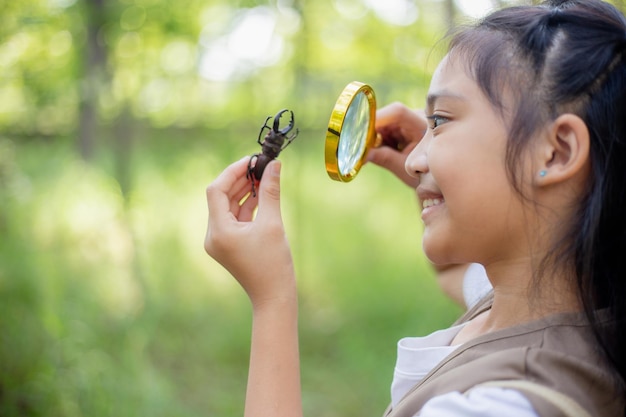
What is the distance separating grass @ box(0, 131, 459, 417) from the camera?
2.97m

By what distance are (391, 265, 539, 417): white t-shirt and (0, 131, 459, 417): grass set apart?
1.93 meters

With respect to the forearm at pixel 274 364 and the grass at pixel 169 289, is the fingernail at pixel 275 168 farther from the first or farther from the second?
the grass at pixel 169 289

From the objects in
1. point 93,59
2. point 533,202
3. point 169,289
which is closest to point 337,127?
point 533,202

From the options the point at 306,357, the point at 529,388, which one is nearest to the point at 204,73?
the point at 306,357

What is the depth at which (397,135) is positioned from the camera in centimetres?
162

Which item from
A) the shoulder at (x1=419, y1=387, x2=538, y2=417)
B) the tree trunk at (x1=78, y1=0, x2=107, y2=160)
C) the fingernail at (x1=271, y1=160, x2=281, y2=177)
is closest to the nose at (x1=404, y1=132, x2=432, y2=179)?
the fingernail at (x1=271, y1=160, x2=281, y2=177)

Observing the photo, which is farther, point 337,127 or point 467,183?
point 337,127

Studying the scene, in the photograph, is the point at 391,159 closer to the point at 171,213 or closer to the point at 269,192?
the point at 269,192

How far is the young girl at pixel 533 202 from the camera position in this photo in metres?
0.94

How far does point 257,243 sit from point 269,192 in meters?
0.09

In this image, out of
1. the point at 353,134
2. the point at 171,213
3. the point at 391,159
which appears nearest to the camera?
the point at 353,134

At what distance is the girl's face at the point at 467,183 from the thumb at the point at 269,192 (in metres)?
0.28

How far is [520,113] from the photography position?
1.00 meters

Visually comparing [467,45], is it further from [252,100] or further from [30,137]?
[252,100]
